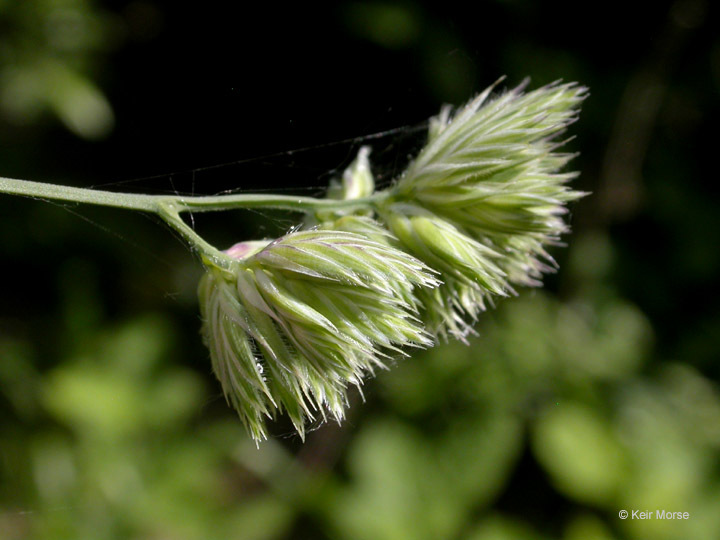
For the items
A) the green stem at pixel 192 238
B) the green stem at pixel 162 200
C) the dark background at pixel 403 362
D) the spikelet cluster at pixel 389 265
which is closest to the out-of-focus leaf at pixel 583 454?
the dark background at pixel 403 362

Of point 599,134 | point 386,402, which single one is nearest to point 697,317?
point 599,134

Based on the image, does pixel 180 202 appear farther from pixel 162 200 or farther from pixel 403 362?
pixel 403 362

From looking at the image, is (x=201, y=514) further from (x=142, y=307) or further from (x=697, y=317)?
(x=697, y=317)

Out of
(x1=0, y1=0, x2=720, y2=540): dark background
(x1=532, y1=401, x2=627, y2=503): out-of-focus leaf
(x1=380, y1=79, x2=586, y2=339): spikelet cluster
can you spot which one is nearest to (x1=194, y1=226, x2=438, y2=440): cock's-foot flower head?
(x1=380, y1=79, x2=586, y2=339): spikelet cluster

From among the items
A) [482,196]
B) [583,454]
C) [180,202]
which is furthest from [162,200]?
[583,454]

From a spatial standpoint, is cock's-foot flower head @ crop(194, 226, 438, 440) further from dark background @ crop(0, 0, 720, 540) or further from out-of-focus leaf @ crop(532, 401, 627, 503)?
out-of-focus leaf @ crop(532, 401, 627, 503)

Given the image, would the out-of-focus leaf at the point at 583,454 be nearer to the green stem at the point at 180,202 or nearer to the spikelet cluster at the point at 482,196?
the spikelet cluster at the point at 482,196

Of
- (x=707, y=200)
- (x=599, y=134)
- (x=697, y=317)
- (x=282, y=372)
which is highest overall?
(x=282, y=372)

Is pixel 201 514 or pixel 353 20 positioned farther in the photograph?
pixel 353 20

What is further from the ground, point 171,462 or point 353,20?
point 353,20
